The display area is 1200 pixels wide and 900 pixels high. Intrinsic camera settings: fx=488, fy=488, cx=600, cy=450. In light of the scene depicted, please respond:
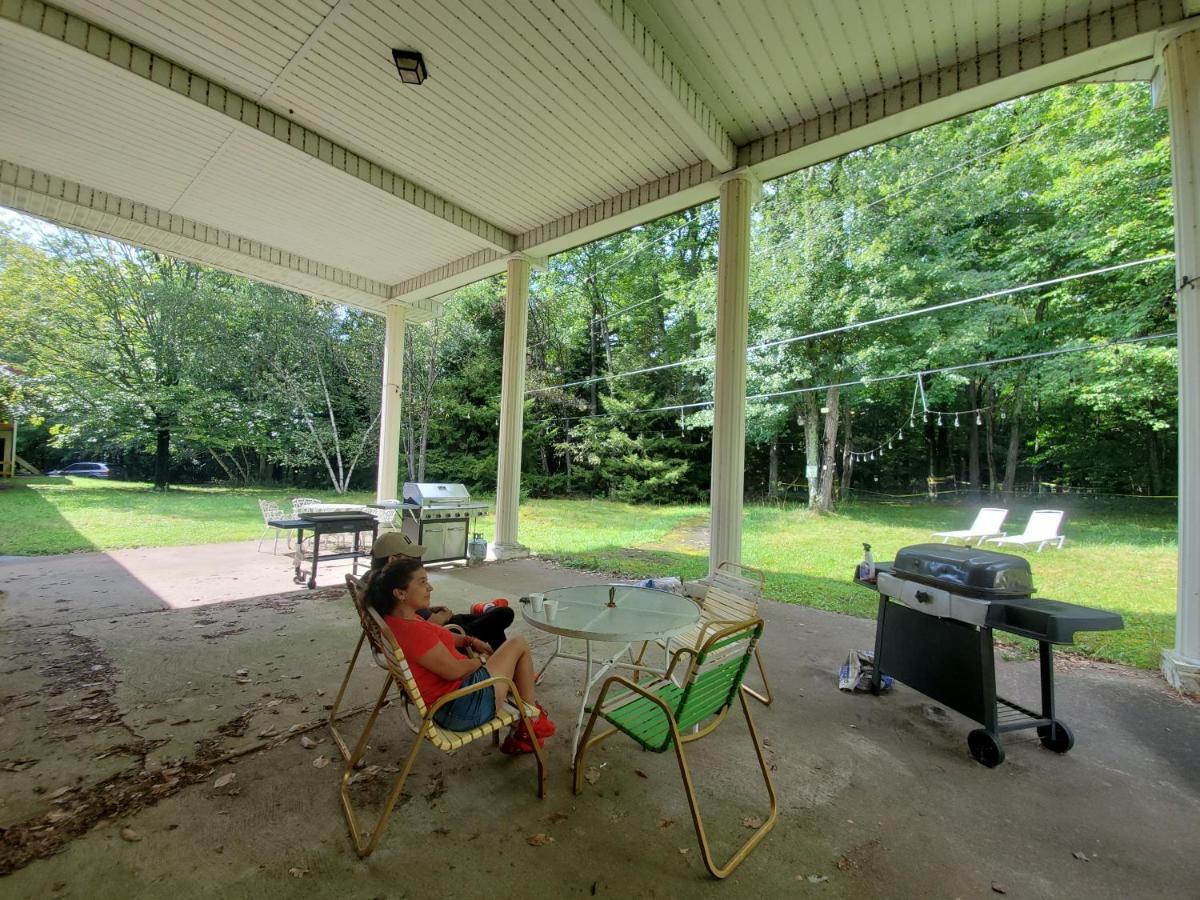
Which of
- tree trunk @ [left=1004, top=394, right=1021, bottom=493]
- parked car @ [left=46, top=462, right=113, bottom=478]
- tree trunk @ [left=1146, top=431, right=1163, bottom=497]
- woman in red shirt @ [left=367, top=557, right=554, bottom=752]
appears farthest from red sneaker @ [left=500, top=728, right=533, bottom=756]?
parked car @ [left=46, top=462, right=113, bottom=478]

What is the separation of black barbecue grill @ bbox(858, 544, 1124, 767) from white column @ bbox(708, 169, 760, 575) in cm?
173

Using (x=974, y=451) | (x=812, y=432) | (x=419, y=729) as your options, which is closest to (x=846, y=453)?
(x=812, y=432)

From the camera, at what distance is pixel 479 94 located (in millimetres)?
3805

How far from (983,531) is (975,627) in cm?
729

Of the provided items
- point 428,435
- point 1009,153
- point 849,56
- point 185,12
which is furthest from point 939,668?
point 428,435

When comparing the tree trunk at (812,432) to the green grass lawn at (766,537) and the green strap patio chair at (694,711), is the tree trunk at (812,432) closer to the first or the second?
the green grass lawn at (766,537)

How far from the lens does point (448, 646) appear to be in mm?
2018

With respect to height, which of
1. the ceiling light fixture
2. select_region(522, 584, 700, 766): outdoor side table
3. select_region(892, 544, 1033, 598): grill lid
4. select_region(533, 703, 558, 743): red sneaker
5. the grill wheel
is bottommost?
the grill wheel

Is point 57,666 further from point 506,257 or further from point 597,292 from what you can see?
point 597,292

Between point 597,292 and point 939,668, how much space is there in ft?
51.5

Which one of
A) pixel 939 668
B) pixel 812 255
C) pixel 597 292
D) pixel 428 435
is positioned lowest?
pixel 939 668

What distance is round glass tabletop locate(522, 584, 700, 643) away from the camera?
7.10 feet

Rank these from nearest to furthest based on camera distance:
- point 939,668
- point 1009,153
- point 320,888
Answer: point 320,888 → point 939,668 → point 1009,153

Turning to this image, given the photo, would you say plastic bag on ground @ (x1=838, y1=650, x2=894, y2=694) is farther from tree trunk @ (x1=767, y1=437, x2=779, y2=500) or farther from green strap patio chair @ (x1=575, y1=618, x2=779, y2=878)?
tree trunk @ (x1=767, y1=437, x2=779, y2=500)
